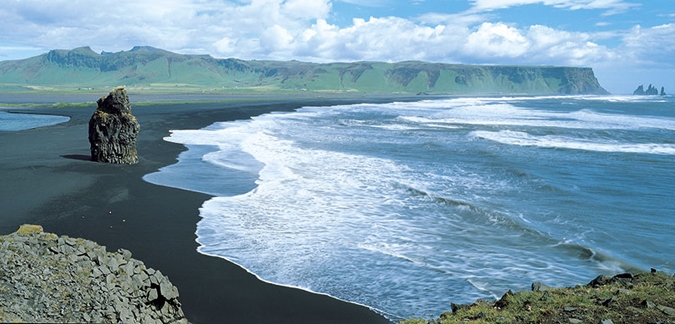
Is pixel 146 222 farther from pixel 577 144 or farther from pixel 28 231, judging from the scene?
pixel 577 144

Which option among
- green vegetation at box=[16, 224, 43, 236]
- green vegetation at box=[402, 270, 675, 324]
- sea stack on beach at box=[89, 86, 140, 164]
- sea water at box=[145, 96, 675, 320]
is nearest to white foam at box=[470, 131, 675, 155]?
sea water at box=[145, 96, 675, 320]

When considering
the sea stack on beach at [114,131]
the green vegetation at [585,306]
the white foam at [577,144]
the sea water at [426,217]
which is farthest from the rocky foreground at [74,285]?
the white foam at [577,144]

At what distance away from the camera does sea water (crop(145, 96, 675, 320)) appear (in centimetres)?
1241

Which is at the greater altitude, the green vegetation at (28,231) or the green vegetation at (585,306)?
the green vegetation at (28,231)

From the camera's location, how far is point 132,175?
78.0 ft

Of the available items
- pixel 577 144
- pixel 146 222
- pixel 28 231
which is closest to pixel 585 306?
pixel 28 231

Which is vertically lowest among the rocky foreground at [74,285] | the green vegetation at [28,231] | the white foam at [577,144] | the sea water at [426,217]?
the sea water at [426,217]

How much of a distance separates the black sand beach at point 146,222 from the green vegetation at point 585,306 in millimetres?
2109

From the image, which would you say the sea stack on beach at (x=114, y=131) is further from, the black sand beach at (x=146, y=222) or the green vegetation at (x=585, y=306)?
the green vegetation at (x=585, y=306)

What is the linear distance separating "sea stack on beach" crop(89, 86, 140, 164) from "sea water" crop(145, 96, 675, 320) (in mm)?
2722

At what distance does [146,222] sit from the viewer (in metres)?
16.1

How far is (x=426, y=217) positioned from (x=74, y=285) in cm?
1229

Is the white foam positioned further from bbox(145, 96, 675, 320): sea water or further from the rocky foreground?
the rocky foreground

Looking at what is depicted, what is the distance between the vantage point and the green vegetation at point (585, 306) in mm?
8375
